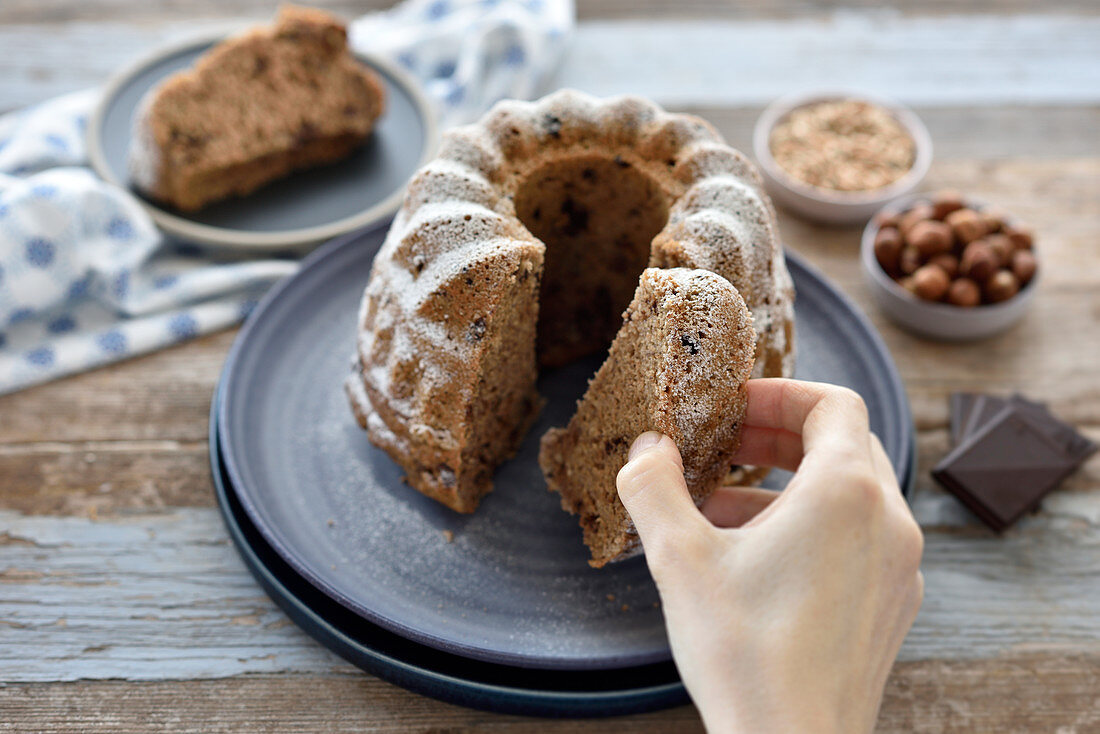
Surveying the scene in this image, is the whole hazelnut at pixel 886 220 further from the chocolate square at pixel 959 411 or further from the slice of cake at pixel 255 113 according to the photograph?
the slice of cake at pixel 255 113

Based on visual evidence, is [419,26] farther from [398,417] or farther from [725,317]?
[725,317]

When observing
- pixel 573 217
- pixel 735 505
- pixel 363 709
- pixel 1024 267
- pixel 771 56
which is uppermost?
pixel 573 217

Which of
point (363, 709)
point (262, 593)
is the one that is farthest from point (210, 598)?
point (363, 709)

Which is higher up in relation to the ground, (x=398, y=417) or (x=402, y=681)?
(x=398, y=417)

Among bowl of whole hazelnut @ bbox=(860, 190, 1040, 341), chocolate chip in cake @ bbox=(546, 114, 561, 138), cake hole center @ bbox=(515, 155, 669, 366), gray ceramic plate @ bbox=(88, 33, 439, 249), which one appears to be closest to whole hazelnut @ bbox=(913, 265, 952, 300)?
bowl of whole hazelnut @ bbox=(860, 190, 1040, 341)

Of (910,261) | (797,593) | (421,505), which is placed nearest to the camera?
(797,593)

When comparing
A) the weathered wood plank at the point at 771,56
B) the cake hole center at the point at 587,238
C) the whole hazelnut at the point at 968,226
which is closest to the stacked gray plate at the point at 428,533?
the cake hole center at the point at 587,238

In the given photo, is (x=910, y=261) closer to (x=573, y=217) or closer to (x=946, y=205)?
(x=946, y=205)

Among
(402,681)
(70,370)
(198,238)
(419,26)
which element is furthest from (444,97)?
(402,681)
